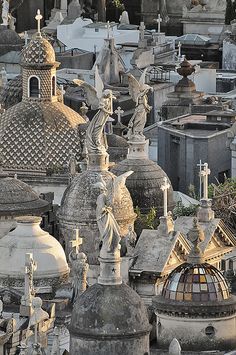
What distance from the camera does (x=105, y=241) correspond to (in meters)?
69.9

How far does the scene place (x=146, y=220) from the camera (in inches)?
3676

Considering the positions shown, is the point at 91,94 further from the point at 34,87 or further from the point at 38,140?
the point at 34,87

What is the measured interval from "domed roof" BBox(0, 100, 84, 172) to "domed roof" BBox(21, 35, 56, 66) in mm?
1227

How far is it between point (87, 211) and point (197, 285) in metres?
14.4

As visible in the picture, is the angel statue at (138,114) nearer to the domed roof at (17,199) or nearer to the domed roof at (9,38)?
the domed roof at (17,199)

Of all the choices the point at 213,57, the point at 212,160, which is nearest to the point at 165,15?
the point at 213,57

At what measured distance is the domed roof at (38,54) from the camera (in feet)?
337

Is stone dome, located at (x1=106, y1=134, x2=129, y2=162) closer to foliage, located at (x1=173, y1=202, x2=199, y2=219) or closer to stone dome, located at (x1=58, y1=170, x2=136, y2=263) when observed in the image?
foliage, located at (x1=173, y1=202, x2=199, y2=219)

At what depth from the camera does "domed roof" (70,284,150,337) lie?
7006cm

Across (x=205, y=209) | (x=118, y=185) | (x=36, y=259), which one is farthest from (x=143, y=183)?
(x=118, y=185)

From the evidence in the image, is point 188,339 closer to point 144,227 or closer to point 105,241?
point 105,241

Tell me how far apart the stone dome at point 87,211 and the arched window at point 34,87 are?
1301cm

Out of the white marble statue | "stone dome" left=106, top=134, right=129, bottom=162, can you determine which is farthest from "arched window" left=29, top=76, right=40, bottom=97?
the white marble statue

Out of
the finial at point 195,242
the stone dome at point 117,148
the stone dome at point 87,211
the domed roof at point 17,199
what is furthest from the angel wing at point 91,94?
the finial at point 195,242
